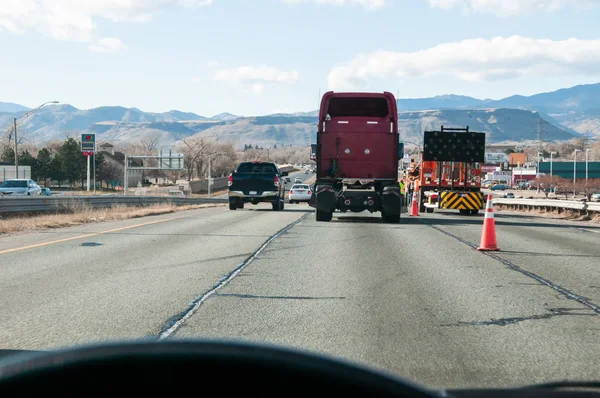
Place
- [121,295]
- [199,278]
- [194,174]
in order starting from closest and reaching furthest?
[121,295]
[199,278]
[194,174]

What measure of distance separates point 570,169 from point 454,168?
149m

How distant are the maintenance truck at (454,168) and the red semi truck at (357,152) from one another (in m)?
7.18

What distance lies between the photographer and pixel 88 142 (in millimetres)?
51906

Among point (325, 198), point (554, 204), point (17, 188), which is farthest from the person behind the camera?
point (17, 188)

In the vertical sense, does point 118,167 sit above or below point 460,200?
above

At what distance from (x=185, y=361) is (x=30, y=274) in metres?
10.3

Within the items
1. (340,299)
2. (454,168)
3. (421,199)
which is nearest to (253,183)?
(421,199)

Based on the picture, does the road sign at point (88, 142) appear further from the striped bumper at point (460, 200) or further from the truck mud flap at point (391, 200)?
the truck mud flap at point (391, 200)

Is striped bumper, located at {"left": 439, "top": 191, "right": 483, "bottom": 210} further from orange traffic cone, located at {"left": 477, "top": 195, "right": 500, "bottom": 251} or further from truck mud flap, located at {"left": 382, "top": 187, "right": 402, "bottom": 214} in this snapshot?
orange traffic cone, located at {"left": 477, "top": 195, "right": 500, "bottom": 251}

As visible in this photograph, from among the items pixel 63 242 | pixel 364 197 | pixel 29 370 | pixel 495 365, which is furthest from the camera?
pixel 364 197

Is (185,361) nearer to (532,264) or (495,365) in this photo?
(495,365)

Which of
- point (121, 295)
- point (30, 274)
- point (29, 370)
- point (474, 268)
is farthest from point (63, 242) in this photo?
point (29, 370)

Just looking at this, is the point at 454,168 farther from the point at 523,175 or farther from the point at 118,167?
the point at 523,175

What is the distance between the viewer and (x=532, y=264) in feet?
43.2
